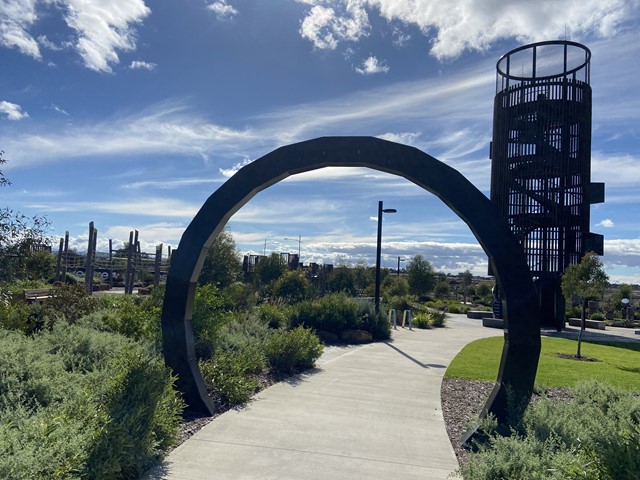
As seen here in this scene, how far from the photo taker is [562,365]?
12445mm

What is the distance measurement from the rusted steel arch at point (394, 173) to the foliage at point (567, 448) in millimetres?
679

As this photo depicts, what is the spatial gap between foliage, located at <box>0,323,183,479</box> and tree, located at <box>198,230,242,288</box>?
1591 cm

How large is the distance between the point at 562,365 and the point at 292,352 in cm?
754

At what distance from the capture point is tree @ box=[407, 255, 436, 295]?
133 feet

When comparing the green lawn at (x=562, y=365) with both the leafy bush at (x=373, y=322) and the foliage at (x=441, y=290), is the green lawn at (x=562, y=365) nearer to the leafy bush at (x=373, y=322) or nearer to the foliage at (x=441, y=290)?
the leafy bush at (x=373, y=322)

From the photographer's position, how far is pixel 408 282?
40.8 metres

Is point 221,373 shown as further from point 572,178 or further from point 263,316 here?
point 572,178

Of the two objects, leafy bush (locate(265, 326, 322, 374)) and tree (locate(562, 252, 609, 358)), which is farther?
tree (locate(562, 252, 609, 358))

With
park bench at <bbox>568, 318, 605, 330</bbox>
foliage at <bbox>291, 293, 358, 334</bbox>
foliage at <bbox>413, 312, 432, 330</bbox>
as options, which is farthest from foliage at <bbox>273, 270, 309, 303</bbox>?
park bench at <bbox>568, 318, 605, 330</bbox>

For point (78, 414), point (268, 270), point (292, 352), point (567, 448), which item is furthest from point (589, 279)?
point (268, 270)

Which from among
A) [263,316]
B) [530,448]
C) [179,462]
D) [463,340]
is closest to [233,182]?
[179,462]

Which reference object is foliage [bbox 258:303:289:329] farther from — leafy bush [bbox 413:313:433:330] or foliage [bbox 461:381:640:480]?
foliage [bbox 461:381:640:480]

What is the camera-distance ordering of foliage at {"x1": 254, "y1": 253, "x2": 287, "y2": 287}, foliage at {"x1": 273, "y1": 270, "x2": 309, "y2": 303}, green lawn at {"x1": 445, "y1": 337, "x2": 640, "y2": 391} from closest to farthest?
green lawn at {"x1": 445, "y1": 337, "x2": 640, "y2": 391} < foliage at {"x1": 273, "y1": 270, "x2": 309, "y2": 303} < foliage at {"x1": 254, "y1": 253, "x2": 287, "y2": 287}

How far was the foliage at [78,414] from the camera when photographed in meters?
3.69
